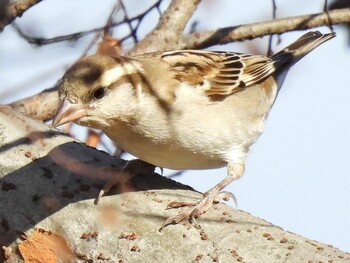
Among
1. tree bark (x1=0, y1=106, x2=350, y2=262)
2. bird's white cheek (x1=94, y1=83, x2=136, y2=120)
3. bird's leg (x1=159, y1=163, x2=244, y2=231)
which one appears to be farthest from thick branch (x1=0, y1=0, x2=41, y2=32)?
bird's leg (x1=159, y1=163, x2=244, y2=231)

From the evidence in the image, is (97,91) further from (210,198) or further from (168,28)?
(168,28)

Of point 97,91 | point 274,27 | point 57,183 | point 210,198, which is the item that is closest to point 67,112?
point 97,91

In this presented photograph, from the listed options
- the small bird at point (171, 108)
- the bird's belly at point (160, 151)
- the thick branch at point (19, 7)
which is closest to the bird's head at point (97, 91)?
the small bird at point (171, 108)

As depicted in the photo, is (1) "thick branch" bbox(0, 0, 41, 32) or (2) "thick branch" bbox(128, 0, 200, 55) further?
(2) "thick branch" bbox(128, 0, 200, 55)

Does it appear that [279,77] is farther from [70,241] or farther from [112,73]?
[70,241]

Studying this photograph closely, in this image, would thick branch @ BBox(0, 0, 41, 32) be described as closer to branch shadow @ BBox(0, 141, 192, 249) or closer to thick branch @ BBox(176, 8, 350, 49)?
branch shadow @ BBox(0, 141, 192, 249)

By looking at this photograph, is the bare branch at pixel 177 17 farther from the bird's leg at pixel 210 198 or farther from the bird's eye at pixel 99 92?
the bird's eye at pixel 99 92
